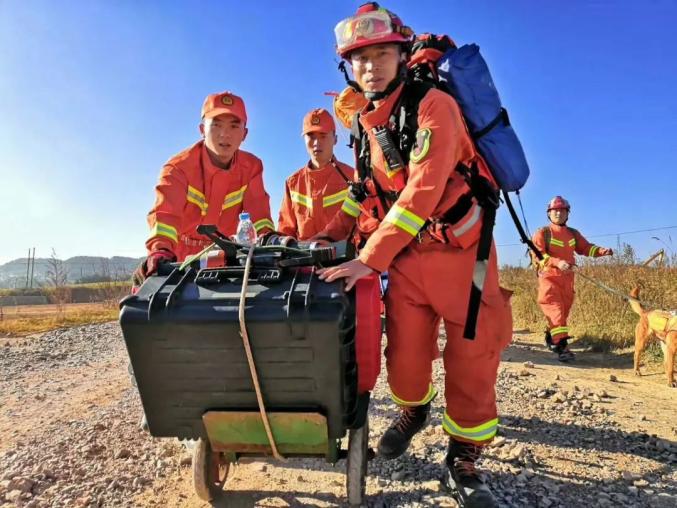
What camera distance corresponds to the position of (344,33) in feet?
8.23

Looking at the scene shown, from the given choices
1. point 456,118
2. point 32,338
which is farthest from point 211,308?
point 32,338

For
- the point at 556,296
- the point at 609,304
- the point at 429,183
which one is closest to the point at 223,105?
the point at 429,183

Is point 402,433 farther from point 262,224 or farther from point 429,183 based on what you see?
point 262,224

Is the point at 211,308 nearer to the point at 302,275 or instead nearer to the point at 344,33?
the point at 302,275

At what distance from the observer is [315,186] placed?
5.00m


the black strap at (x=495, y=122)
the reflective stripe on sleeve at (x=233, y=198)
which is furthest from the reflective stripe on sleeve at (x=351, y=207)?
the reflective stripe on sleeve at (x=233, y=198)

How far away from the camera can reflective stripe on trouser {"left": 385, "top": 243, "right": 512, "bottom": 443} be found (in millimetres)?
2449

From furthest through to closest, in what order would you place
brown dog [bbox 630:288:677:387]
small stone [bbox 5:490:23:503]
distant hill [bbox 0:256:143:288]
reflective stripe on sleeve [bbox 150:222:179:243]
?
distant hill [bbox 0:256:143:288]
brown dog [bbox 630:288:677:387]
reflective stripe on sleeve [bbox 150:222:179:243]
small stone [bbox 5:490:23:503]

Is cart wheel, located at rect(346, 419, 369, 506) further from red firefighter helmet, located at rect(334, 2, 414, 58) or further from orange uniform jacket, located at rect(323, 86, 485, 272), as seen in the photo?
red firefighter helmet, located at rect(334, 2, 414, 58)

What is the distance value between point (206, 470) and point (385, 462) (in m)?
1.19

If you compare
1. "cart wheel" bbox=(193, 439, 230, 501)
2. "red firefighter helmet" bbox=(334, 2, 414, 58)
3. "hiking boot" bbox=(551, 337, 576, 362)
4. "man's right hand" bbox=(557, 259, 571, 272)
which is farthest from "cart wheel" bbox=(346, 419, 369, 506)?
"man's right hand" bbox=(557, 259, 571, 272)

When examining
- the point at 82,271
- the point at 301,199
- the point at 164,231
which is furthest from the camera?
the point at 82,271

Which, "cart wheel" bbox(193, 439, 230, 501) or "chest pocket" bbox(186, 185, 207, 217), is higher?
"chest pocket" bbox(186, 185, 207, 217)

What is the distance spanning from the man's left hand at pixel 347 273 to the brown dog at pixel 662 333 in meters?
5.05
